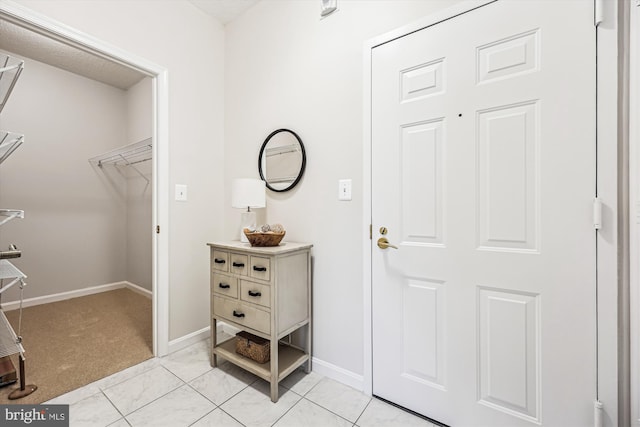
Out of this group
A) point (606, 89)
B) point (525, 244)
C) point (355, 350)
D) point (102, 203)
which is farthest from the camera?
point (102, 203)

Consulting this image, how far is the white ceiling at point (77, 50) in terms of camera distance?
7.10 ft

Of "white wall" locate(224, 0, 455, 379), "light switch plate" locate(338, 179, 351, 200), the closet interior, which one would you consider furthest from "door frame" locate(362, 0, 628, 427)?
the closet interior

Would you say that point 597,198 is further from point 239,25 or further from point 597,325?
point 239,25

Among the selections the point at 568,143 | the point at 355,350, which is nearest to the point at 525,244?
the point at 568,143

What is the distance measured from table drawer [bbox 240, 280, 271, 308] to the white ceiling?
1.71m

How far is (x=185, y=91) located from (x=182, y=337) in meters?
1.92

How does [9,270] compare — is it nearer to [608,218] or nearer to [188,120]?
[188,120]

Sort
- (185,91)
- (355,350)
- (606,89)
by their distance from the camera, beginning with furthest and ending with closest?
(185,91)
(355,350)
(606,89)

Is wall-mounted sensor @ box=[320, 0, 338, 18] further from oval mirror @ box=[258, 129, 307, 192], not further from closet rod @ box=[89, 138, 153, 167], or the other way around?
closet rod @ box=[89, 138, 153, 167]

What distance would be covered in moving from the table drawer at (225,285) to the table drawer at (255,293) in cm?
7

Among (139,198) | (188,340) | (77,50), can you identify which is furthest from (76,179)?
(188,340)

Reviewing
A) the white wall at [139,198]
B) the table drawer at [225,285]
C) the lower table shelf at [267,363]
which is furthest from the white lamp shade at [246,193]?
the white wall at [139,198]

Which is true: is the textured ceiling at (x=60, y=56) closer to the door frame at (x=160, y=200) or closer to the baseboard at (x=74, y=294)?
the door frame at (x=160, y=200)

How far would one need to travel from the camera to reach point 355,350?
1643mm
